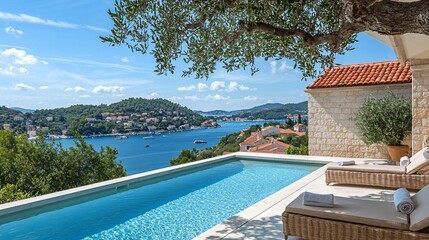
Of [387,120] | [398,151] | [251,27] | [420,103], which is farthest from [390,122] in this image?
[251,27]

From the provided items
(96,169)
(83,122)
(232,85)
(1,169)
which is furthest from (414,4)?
(232,85)

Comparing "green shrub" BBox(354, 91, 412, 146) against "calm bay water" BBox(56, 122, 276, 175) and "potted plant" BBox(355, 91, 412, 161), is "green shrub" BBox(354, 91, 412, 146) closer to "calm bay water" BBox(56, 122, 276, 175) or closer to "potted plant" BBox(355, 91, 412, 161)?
"potted plant" BBox(355, 91, 412, 161)

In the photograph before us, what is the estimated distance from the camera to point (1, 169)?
352 inches

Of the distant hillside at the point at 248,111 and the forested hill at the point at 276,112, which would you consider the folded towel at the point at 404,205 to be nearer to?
the forested hill at the point at 276,112

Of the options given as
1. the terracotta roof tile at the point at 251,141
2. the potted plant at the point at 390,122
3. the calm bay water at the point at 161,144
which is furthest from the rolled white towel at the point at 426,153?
the terracotta roof tile at the point at 251,141

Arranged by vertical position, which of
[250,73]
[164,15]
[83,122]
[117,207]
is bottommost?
[117,207]

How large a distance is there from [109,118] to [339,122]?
1150 cm

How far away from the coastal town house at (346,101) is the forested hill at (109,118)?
9.27 m

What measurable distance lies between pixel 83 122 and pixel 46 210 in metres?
8.47

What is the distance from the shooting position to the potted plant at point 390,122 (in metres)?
10.6

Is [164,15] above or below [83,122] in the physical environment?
above

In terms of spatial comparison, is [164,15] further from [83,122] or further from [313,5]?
[83,122]

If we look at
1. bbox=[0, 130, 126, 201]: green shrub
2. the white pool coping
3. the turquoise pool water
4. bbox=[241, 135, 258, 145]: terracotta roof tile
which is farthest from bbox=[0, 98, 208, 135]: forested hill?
bbox=[241, 135, 258, 145]: terracotta roof tile

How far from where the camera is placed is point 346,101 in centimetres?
1242
